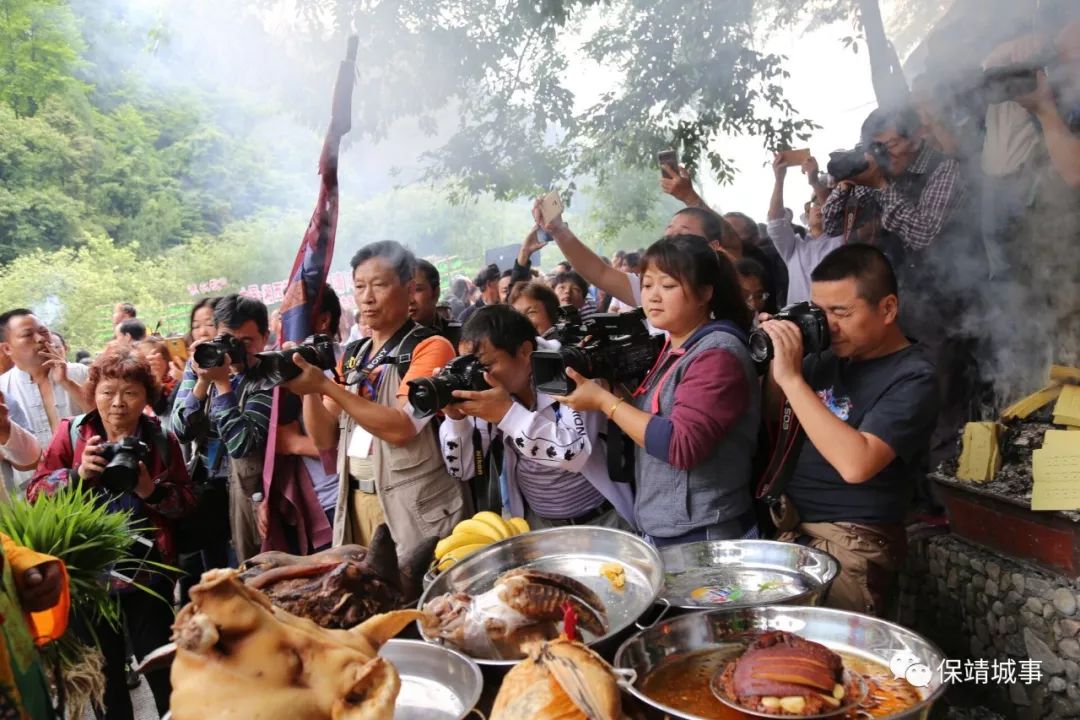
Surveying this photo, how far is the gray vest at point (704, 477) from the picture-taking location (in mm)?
2381

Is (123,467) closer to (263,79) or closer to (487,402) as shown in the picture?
(487,402)

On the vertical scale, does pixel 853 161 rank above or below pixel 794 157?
below

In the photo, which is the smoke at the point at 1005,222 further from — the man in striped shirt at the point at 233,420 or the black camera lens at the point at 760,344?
the man in striped shirt at the point at 233,420

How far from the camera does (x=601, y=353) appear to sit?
2.62 metres

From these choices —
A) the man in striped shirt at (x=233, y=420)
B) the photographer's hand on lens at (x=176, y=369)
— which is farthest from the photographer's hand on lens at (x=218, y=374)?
the photographer's hand on lens at (x=176, y=369)

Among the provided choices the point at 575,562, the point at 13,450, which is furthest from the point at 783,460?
the point at 13,450

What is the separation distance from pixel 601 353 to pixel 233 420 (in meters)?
1.96

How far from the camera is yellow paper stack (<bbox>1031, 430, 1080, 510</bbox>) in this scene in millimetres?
2641

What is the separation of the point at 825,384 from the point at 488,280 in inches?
211

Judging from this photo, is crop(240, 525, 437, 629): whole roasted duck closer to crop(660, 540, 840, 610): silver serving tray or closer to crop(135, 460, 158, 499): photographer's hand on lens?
crop(660, 540, 840, 610): silver serving tray

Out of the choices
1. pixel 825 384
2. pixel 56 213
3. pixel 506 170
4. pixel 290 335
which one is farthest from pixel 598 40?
pixel 56 213

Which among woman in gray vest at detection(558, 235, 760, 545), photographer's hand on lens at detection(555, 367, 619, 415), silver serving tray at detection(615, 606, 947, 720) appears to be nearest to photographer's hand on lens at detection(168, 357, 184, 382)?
photographer's hand on lens at detection(555, 367, 619, 415)

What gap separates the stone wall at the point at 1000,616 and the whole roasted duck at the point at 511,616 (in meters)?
1.98

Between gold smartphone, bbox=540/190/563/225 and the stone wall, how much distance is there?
2.27 metres
